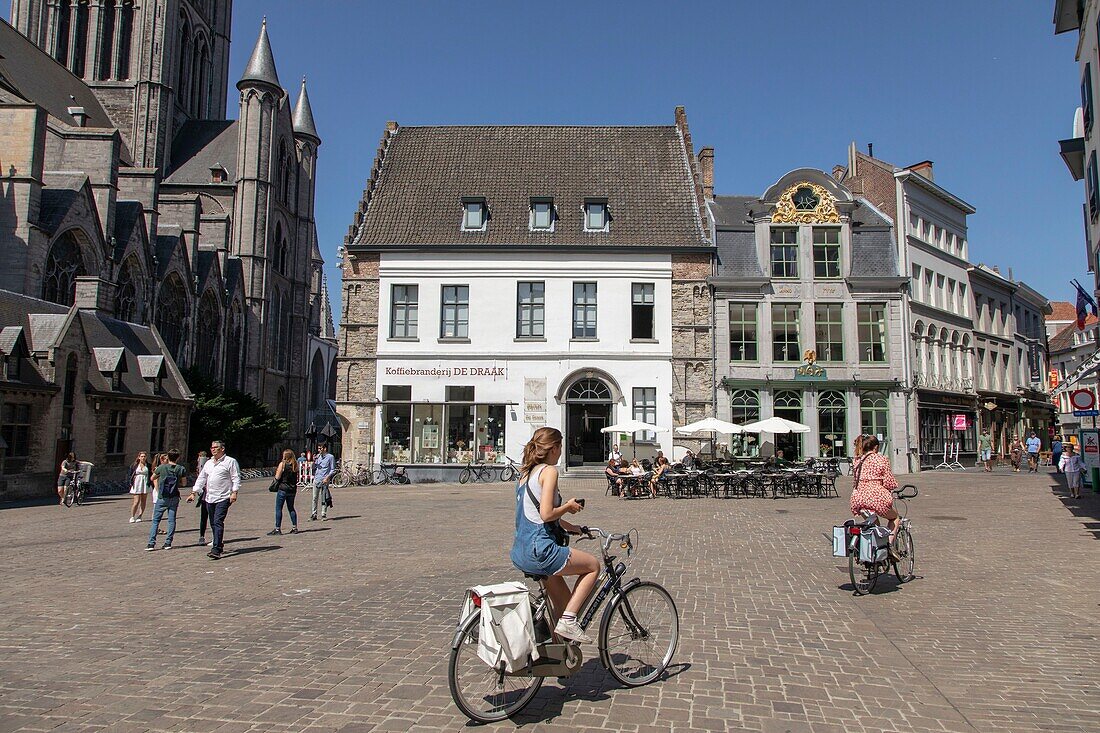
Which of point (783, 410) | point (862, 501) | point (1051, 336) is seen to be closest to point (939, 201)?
point (783, 410)

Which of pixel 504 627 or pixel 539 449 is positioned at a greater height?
pixel 539 449

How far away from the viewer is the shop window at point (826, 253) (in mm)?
33719

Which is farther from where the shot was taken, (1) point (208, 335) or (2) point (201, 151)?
(2) point (201, 151)

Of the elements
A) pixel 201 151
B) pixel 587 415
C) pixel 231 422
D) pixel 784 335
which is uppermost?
pixel 201 151

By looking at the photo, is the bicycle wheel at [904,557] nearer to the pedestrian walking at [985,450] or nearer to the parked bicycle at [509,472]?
the parked bicycle at [509,472]

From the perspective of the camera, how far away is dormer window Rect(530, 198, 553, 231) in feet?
109

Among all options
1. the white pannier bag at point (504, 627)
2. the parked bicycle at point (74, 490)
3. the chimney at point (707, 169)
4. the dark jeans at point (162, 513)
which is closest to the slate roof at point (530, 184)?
the chimney at point (707, 169)

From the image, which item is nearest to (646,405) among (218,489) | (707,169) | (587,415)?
(587,415)

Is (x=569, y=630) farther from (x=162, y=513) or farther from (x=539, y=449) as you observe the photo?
(x=162, y=513)

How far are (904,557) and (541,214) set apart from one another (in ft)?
85.9

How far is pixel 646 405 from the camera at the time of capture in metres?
31.8

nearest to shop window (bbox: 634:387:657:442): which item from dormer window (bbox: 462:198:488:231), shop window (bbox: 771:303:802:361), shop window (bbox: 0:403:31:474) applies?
shop window (bbox: 771:303:802:361)

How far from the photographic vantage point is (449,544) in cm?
1280

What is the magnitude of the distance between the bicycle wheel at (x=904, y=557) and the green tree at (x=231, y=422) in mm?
34263
